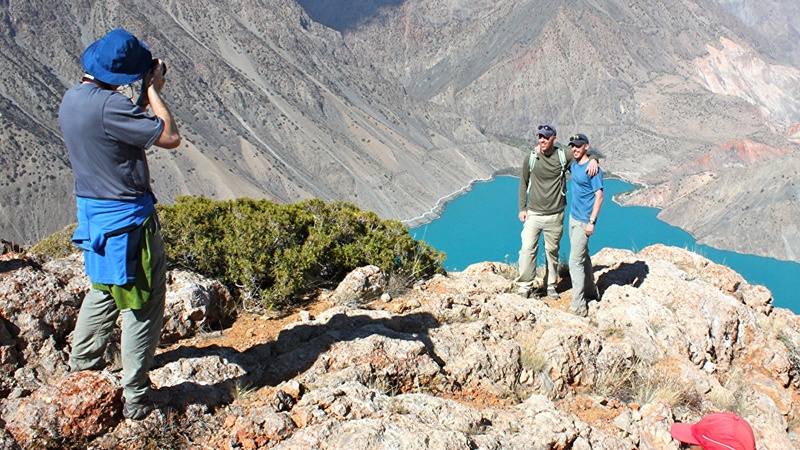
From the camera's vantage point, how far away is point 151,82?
2.99 meters

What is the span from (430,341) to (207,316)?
163 cm

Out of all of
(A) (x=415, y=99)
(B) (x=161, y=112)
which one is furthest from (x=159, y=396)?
(A) (x=415, y=99)

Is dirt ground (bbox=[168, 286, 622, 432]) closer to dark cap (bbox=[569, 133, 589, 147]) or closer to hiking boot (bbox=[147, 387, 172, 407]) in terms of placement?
hiking boot (bbox=[147, 387, 172, 407])

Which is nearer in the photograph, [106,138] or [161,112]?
[106,138]

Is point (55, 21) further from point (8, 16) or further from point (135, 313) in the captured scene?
point (135, 313)

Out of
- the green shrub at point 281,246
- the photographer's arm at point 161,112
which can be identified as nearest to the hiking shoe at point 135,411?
Result: the photographer's arm at point 161,112

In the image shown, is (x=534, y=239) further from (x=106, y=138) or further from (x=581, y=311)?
(x=106, y=138)

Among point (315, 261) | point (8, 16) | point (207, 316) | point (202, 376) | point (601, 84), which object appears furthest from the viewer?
point (601, 84)

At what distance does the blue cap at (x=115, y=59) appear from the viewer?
2811 mm

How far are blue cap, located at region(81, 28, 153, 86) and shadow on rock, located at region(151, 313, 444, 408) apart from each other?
1611 millimetres

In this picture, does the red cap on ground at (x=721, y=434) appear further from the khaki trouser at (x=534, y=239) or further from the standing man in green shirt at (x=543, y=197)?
the khaki trouser at (x=534, y=239)

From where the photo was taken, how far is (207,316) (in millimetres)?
4430

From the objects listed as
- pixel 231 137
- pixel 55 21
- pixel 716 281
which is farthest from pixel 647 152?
pixel 716 281

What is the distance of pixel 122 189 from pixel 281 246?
263 centimetres
